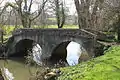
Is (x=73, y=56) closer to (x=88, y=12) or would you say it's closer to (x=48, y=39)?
(x=48, y=39)

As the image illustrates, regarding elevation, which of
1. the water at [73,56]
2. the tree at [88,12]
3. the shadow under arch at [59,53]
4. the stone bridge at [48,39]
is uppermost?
the tree at [88,12]

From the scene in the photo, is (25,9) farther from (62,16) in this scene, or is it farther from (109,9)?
(109,9)

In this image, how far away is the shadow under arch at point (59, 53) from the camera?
2706cm

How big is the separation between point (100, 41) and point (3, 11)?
2143 centimetres

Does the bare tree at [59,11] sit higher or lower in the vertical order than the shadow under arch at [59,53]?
higher

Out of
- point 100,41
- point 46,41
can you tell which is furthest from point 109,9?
point 46,41

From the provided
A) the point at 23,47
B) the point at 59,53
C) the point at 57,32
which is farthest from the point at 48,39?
the point at 23,47

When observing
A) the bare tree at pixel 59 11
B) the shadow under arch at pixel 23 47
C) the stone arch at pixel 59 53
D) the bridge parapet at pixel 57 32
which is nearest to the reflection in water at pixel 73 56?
the stone arch at pixel 59 53

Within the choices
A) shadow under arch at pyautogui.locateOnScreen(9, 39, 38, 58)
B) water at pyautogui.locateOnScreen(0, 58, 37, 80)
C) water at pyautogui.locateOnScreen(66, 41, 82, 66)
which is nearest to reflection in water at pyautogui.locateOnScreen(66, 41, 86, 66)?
water at pyautogui.locateOnScreen(66, 41, 82, 66)

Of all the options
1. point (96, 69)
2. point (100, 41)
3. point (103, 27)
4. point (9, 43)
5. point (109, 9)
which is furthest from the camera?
point (9, 43)

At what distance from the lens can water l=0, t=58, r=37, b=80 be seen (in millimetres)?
20812

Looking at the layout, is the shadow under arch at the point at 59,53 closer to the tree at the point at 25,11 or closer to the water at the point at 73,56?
the water at the point at 73,56

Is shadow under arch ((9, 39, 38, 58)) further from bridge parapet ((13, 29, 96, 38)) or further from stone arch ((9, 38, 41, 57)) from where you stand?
bridge parapet ((13, 29, 96, 38))

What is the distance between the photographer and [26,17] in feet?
131
